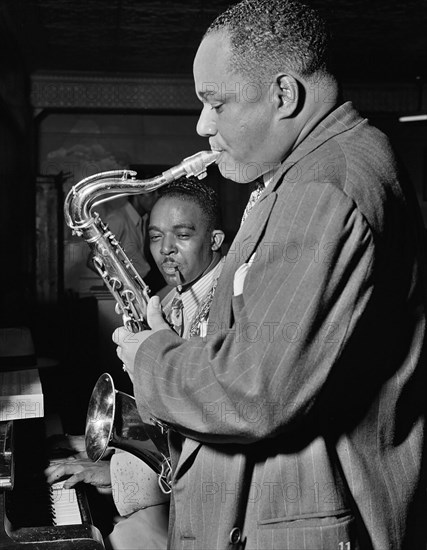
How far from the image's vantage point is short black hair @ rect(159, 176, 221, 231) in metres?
3.21

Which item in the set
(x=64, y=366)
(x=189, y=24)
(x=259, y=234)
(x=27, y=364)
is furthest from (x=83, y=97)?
(x=259, y=234)

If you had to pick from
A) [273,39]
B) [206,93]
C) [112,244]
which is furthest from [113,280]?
[273,39]

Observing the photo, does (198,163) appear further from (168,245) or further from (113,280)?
(168,245)

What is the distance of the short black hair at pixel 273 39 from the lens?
4.18ft

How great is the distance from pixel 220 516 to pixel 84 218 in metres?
1.35

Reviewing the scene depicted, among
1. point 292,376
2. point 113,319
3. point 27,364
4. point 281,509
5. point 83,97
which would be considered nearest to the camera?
point 292,376

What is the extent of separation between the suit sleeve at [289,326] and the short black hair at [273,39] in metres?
0.27

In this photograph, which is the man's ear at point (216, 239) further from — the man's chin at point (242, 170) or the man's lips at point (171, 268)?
the man's chin at point (242, 170)

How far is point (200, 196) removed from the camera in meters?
3.22

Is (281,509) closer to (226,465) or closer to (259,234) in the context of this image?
(226,465)

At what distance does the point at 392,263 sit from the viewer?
49.4 inches

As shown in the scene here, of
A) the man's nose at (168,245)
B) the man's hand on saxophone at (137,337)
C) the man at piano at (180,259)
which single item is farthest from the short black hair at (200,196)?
the man's hand on saxophone at (137,337)

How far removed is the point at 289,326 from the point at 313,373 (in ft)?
0.29

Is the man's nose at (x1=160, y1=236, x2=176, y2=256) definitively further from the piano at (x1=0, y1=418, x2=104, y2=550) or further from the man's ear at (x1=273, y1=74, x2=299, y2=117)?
the man's ear at (x1=273, y1=74, x2=299, y2=117)
